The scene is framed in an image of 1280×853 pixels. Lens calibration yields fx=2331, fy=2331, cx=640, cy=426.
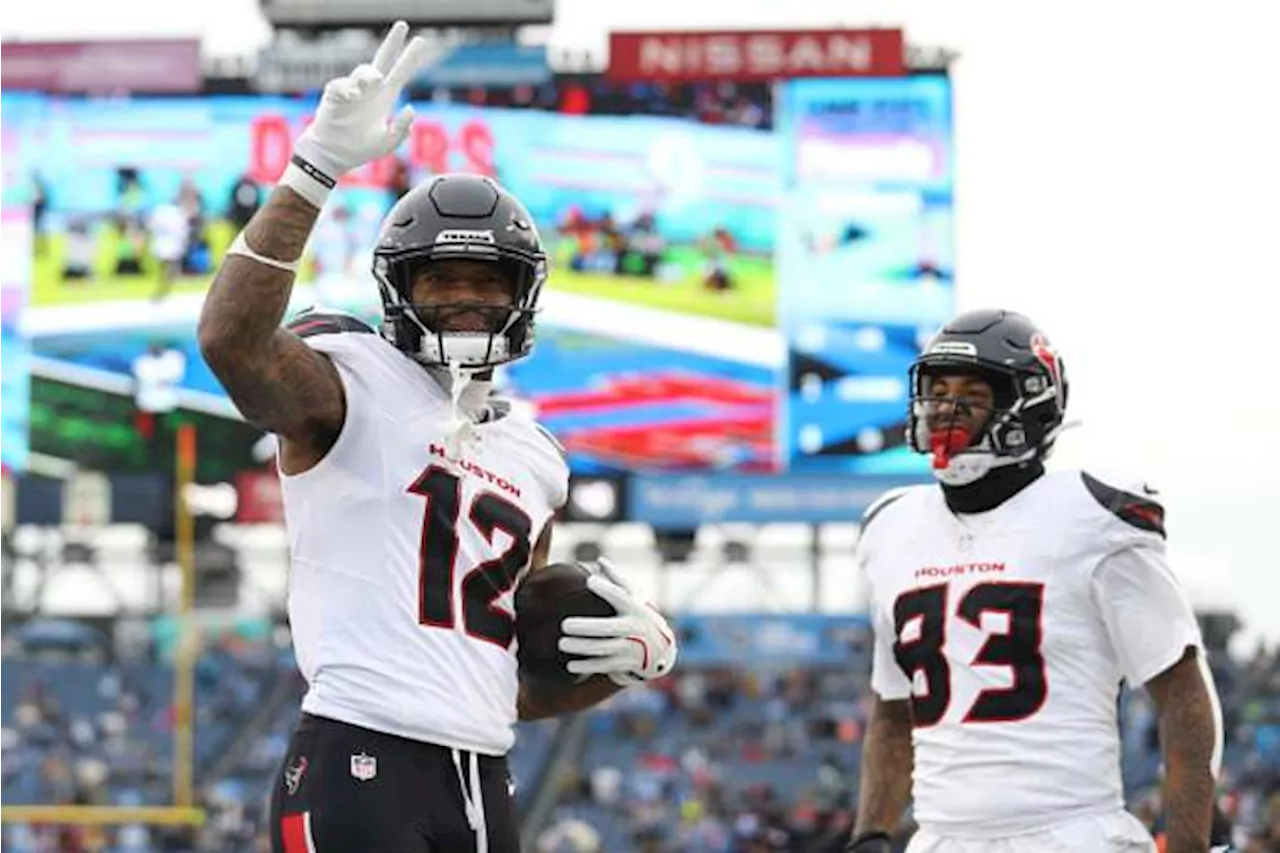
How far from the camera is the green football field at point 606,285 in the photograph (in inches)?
765

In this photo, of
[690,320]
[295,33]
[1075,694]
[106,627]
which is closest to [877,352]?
[690,320]

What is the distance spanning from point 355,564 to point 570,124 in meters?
16.3

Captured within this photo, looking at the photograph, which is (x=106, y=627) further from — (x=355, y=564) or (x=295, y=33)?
(x=355, y=564)

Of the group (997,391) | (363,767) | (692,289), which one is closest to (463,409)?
(363,767)

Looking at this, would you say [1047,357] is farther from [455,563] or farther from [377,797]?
[377,797]

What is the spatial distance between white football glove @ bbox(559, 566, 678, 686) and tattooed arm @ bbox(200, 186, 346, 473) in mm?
631

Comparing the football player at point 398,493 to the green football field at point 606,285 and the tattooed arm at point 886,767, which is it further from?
the green football field at point 606,285

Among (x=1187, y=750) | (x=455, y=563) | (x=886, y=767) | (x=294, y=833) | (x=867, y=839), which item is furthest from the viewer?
(x=886, y=767)

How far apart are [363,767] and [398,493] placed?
461mm

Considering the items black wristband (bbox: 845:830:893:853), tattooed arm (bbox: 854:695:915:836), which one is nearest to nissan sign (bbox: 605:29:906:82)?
tattooed arm (bbox: 854:695:915:836)

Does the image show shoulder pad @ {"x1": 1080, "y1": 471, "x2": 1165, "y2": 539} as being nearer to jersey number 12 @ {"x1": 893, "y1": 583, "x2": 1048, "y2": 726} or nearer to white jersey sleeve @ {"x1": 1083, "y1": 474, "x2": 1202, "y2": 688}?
white jersey sleeve @ {"x1": 1083, "y1": 474, "x2": 1202, "y2": 688}

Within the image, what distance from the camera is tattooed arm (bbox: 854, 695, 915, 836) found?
5.35 meters

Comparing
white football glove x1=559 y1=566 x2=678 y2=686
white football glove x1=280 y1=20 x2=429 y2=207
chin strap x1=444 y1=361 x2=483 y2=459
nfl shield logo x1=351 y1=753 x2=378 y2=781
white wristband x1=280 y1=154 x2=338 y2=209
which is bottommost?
nfl shield logo x1=351 y1=753 x2=378 y2=781

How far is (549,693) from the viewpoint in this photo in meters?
4.28
